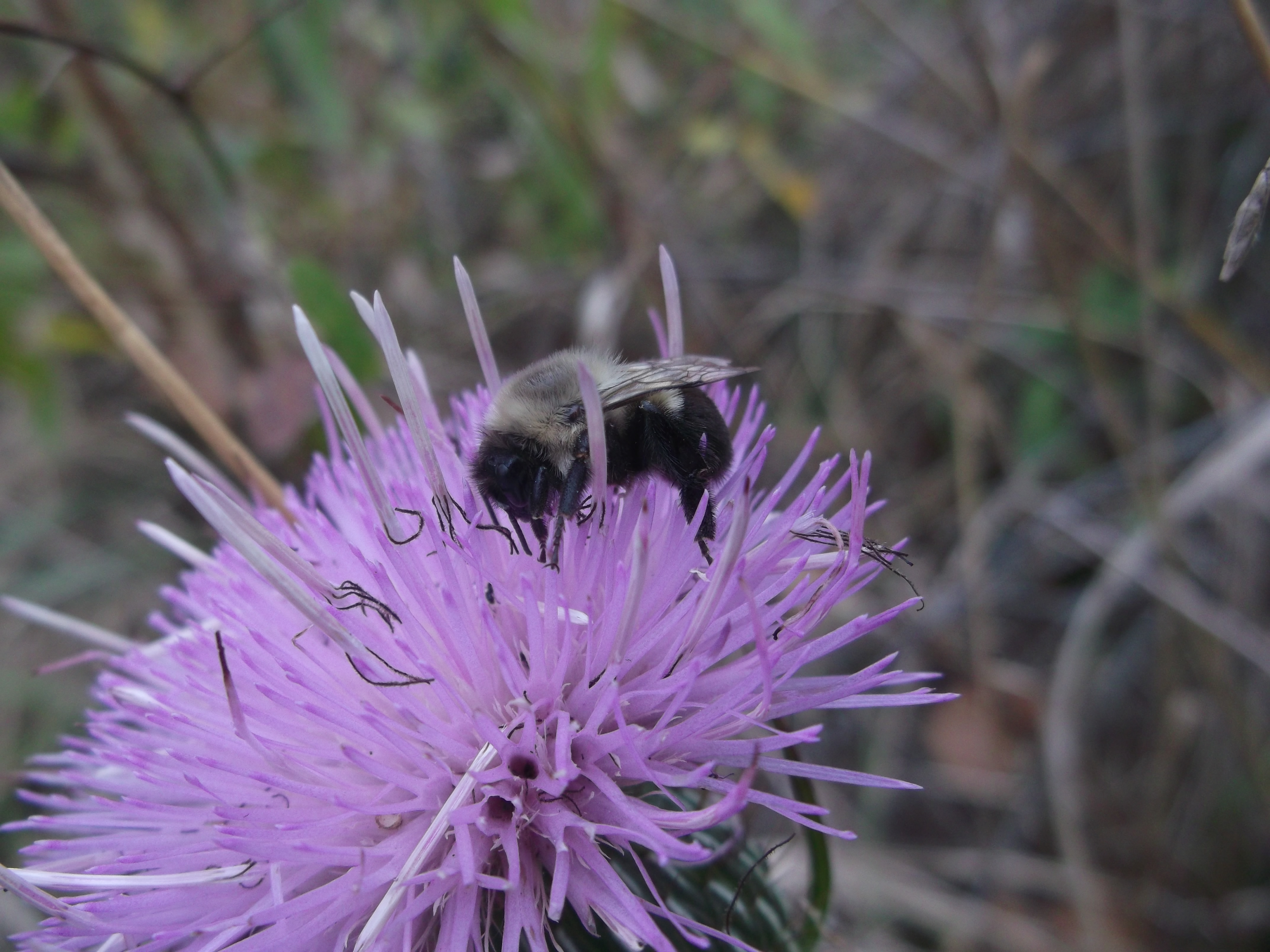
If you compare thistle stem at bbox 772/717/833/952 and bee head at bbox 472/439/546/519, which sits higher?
bee head at bbox 472/439/546/519

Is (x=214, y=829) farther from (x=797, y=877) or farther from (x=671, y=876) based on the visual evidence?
(x=797, y=877)

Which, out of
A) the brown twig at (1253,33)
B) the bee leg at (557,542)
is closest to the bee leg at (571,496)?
the bee leg at (557,542)

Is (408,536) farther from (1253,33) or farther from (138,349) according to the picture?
(1253,33)

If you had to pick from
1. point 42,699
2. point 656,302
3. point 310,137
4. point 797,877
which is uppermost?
point 310,137

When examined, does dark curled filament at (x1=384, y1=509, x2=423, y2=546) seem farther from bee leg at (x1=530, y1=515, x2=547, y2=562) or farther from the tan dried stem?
the tan dried stem

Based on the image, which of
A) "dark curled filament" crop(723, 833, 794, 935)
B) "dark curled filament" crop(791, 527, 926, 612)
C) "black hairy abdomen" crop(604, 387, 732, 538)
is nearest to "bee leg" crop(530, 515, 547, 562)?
"black hairy abdomen" crop(604, 387, 732, 538)

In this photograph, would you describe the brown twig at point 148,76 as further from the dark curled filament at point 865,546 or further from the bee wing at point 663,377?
the dark curled filament at point 865,546

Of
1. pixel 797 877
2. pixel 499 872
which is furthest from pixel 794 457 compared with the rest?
pixel 499 872
